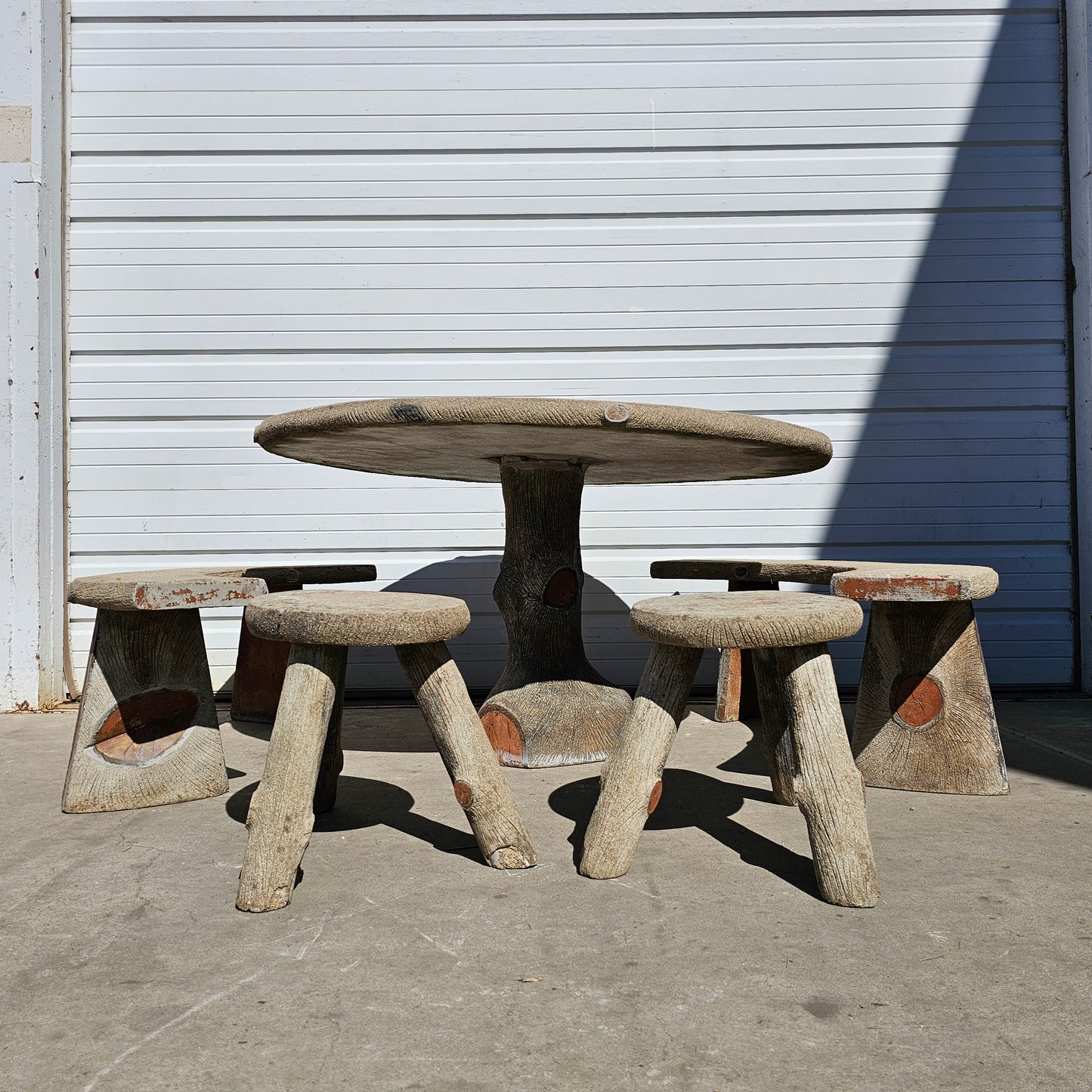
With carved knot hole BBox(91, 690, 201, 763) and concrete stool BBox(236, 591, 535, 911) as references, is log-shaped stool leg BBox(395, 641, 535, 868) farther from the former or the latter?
carved knot hole BBox(91, 690, 201, 763)

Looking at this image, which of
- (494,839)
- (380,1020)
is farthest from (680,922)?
(380,1020)

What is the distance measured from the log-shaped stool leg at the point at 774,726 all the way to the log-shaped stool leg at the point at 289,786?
1.00 metres

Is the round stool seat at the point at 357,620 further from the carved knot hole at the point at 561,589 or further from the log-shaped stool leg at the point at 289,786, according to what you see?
the carved knot hole at the point at 561,589

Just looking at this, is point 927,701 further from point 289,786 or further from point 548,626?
point 289,786

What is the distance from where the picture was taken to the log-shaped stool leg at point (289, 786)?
173 centimetres

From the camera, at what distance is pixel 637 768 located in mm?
1887

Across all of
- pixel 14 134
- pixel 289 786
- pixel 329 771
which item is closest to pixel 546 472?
pixel 329 771

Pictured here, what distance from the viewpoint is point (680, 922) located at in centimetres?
166

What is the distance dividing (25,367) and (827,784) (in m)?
3.61

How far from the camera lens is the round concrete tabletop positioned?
80.0 inches

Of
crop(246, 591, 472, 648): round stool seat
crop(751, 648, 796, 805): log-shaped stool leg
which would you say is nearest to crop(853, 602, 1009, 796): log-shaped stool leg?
crop(751, 648, 796, 805): log-shaped stool leg

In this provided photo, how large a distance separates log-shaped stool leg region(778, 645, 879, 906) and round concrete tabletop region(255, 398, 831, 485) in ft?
1.92

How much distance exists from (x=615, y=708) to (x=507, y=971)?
151 centimetres

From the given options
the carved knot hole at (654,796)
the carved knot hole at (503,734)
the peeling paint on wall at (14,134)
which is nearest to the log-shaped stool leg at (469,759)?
the carved knot hole at (654,796)
